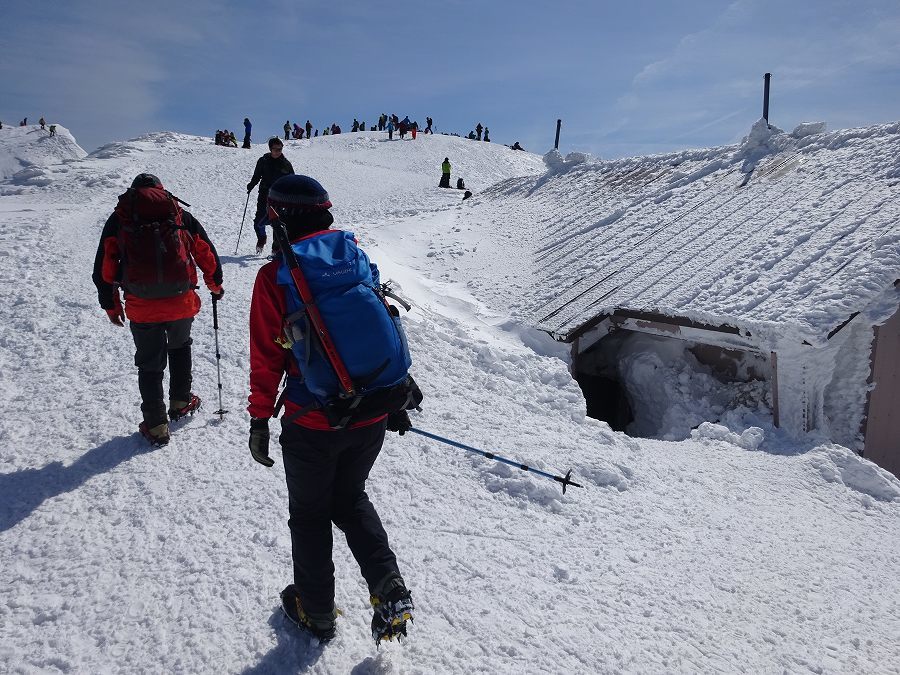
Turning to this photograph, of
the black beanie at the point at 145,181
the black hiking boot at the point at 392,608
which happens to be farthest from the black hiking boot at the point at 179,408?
the black hiking boot at the point at 392,608

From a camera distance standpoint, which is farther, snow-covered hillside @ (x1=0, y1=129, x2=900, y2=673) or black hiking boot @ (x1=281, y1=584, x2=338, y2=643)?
snow-covered hillside @ (x1=0, y1=129, x2=900, y2=673)

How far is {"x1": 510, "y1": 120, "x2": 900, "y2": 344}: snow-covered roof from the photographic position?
19.6 ft

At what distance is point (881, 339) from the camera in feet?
19.1

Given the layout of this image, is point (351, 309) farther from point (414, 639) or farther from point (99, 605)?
point (99, 605)

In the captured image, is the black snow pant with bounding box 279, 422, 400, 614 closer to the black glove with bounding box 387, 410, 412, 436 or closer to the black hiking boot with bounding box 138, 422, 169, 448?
the black glove with bounding box 387, 410, 412, 436

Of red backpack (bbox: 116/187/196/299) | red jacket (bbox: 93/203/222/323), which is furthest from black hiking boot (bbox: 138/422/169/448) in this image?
red backpack (bbox: 116/187/196/299)

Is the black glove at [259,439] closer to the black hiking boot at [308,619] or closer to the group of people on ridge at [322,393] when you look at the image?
the group of people on ridge at [322,393]

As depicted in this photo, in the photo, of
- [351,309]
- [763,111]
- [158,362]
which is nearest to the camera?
[351,309]

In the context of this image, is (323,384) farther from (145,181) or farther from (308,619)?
(145,181)

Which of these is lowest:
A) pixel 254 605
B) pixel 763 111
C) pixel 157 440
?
pixel 254 605

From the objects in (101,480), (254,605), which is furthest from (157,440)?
(254,605)

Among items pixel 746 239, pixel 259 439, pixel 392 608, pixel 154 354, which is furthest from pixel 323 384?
pixel 746 239

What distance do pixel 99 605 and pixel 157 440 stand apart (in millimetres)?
1565

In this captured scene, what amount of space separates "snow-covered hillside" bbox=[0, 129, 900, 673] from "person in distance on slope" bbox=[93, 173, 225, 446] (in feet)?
2.08
